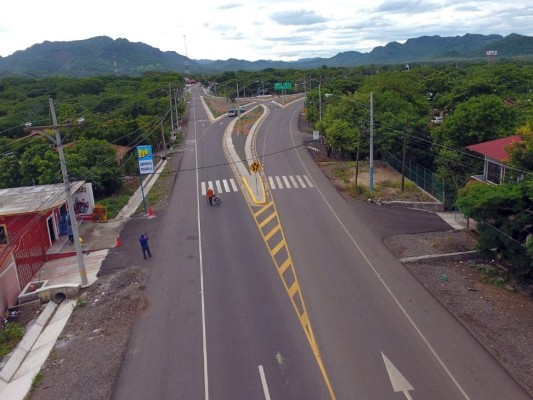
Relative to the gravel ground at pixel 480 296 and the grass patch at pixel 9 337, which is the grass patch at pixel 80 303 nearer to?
the grass patch at pixel 9 337

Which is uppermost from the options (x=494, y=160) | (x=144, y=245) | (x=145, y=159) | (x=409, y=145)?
(x=145, y=159)

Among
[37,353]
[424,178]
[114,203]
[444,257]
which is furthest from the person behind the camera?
[424,178]

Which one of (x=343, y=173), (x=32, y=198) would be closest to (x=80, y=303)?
(x=32, y=198)

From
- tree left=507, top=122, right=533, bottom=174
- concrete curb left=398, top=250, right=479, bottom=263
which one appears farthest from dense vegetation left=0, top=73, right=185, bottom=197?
tree left=507, top=122, right=533, bottom=174

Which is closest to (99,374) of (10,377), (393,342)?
(10,377)

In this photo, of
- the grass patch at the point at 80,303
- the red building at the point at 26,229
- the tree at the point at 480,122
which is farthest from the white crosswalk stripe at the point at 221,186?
the tree at the point at 480,122

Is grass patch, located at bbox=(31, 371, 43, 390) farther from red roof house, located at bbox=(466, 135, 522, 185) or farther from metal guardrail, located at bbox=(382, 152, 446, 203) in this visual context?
metal guardrail, located at bbox=(382, 152, 446, 203)

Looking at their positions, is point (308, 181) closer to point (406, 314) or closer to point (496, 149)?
point (496, 149)
